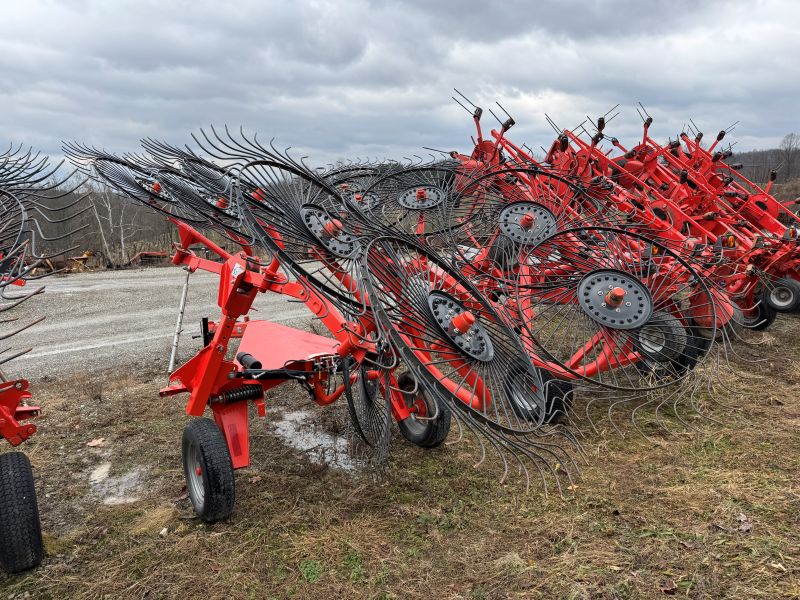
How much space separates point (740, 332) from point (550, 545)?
6.05 meters

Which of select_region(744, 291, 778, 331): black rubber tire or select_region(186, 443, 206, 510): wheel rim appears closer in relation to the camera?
select_region(186, 443, 206, 510): wheel rim

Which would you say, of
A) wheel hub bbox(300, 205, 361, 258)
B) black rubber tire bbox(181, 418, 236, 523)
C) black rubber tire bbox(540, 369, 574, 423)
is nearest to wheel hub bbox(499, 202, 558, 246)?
black rubber tire bbox(540, 369, 574, 423)

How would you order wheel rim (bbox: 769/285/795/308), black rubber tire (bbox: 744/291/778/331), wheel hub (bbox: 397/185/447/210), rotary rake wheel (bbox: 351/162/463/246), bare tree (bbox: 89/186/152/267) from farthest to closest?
1. bare tree (bbox: 89/186/152/267)
2. wheel rim (bbox: 769/285/795/308)
3. black rubber tire (bbox: 744/291/778/331)
4. wheel hub (bbox: 397/185/447/210)
5. rotary rake wheel (bbox: 351/162/463/246)

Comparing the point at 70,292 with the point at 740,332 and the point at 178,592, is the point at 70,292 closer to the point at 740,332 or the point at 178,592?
the point at 178,592

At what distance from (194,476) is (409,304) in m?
1.76

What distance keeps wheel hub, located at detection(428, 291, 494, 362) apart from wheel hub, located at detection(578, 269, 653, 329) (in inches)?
53.7

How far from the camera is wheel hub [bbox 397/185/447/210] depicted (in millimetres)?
5862

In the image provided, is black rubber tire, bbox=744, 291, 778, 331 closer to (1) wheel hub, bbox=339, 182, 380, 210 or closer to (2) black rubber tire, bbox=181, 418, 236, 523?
(1) wheel hub, bbox=339, 182, 380, 210

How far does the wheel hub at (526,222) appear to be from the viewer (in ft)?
17.0

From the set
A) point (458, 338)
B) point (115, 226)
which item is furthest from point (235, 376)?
point (115, 226)

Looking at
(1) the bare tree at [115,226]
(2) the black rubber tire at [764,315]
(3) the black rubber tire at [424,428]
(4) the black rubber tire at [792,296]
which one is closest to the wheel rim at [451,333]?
(3) the black rubber tire at [424,428]

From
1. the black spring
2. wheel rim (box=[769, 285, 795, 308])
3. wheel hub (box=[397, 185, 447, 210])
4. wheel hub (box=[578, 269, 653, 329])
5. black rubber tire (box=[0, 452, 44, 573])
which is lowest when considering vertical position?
wheel rim (box=[769, 285, 795, 308])

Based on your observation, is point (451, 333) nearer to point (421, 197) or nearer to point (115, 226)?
point (421, 197)

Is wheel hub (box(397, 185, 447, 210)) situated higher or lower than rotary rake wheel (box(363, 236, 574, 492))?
higher
